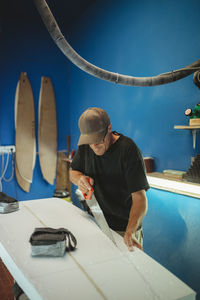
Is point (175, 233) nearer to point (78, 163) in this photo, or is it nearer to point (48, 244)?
point (78, 163)

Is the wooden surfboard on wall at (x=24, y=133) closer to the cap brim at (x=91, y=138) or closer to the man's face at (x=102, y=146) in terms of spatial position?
the man's face at (x=102, y=146)

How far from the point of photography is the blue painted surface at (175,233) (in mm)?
2084

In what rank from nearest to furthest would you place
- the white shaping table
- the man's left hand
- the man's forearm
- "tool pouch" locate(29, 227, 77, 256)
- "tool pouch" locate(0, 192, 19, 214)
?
A: the white shaping table < "tool pouch" locate(29, 227, 77, 256) < the man's left hand < the man's forearm < "tool pouch" locate(0, 192, 19, 214)

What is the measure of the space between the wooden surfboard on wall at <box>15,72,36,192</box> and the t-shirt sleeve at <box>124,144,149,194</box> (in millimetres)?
2875

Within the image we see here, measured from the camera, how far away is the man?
5.19 ft

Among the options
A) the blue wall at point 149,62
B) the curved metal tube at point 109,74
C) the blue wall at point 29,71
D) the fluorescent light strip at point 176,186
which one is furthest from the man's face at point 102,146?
the blue wall at point 29,71

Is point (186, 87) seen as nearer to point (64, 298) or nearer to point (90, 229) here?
point (90, 229)

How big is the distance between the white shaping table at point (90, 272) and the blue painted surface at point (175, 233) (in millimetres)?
844

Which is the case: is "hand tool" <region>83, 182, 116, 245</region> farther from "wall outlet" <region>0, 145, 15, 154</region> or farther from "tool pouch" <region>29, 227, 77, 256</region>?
"wall outlet" <region>0, 145, 15, 154</region>

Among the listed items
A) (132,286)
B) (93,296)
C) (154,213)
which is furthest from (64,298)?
(154,213)

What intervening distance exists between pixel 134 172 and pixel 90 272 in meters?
0.64

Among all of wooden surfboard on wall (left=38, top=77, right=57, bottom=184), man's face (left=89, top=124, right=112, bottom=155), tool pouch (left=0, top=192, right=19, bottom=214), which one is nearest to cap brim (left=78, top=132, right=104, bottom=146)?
man's face (left=89, top=124, right=112, bottom=155)

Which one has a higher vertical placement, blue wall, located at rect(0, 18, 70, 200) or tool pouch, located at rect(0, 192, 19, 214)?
blue wall, located at rect(0, 18, 70, 200)

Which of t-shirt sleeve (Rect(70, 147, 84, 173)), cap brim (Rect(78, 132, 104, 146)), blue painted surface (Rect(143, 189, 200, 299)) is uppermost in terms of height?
cap brim (Rect(78, 132, 104, 146))
